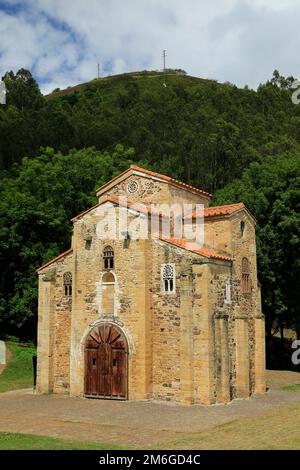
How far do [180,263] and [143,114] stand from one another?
176 feet

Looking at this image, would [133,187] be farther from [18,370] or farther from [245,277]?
[18,370]

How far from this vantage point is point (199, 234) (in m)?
25.3

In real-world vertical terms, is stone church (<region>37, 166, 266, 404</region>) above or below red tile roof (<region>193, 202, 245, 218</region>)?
below

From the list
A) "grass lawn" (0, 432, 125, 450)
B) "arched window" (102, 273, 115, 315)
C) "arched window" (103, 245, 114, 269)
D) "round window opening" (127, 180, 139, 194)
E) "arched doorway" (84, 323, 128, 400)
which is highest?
"round window opening" (127, 180, 139, 194)

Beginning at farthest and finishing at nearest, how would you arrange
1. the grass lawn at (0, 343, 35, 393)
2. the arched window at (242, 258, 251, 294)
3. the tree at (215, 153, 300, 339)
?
the tree at (215, 153, 300, 339) → the grass lawn at (0, 343, 35, 393) → the arched window at (242, 258, 251, 294)

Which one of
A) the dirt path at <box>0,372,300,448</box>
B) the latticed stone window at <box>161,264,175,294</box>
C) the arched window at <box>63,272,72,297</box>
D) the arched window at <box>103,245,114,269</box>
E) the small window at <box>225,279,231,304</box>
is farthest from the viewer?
the arched window at <box>63,272,72,297</box>

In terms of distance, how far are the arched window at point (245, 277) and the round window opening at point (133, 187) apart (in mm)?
6516

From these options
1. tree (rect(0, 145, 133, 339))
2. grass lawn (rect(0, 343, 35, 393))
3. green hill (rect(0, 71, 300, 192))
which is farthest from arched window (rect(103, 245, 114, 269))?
green hill (rect(0, 71, 300, 192))

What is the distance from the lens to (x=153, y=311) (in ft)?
74.1

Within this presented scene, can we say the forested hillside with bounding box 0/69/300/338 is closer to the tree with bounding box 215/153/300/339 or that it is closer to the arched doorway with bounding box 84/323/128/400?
the tree with bounding box 215/153/300/339

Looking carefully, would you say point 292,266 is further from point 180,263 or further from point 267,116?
point 267,116

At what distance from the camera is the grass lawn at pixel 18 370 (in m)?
28.3

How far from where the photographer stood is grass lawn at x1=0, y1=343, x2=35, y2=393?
92.8ft

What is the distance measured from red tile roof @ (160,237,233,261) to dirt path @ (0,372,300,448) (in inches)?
239
